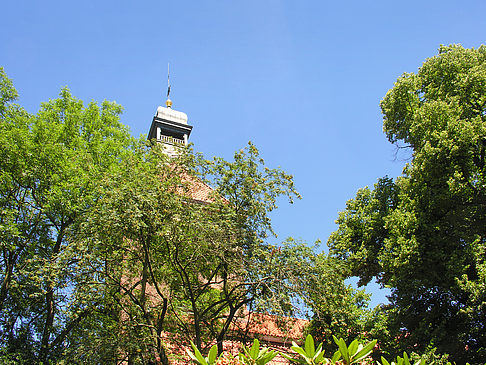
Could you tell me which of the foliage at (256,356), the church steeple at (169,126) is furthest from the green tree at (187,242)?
the church steeple at (169,126)

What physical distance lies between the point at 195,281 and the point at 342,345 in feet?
A: 36.0

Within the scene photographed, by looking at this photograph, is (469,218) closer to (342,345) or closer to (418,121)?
(418,121)

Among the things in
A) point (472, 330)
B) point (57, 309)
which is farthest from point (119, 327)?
point (472, 330)

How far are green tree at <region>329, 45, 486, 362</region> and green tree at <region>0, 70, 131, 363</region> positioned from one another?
1089 centimetres

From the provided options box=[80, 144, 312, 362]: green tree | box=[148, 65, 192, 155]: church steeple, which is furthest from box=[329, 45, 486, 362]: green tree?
box=[148, 65, 192, 155]: church steeple

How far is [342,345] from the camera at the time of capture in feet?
12.8

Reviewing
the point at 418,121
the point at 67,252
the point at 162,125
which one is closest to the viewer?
the point at 67,252

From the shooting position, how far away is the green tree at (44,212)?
42.5ft

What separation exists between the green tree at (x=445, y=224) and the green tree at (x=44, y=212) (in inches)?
429

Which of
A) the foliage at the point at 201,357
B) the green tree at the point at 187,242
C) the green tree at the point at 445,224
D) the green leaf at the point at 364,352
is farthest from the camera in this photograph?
the green tree at the point at 445,224

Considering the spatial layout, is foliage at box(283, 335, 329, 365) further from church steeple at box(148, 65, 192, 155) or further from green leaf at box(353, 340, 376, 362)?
church steeple at box(148, 65, 192, 155)

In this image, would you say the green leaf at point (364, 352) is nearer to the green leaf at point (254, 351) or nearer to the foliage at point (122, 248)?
the green leaf at point (254, 351)

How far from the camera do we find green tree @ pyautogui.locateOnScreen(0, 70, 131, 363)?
510 inches

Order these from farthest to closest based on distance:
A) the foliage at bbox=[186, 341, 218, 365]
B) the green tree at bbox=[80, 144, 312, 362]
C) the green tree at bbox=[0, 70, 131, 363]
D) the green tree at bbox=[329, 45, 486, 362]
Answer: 1. the green tree at bbox=[329, 45, 486, 362]
2. the green tree at bbox=[0, 70, 131, 363]
3. the green tree at bbox=[80, 144, 312, 362]
4. the foliage at bbox=[186, 341, 218, 365]
